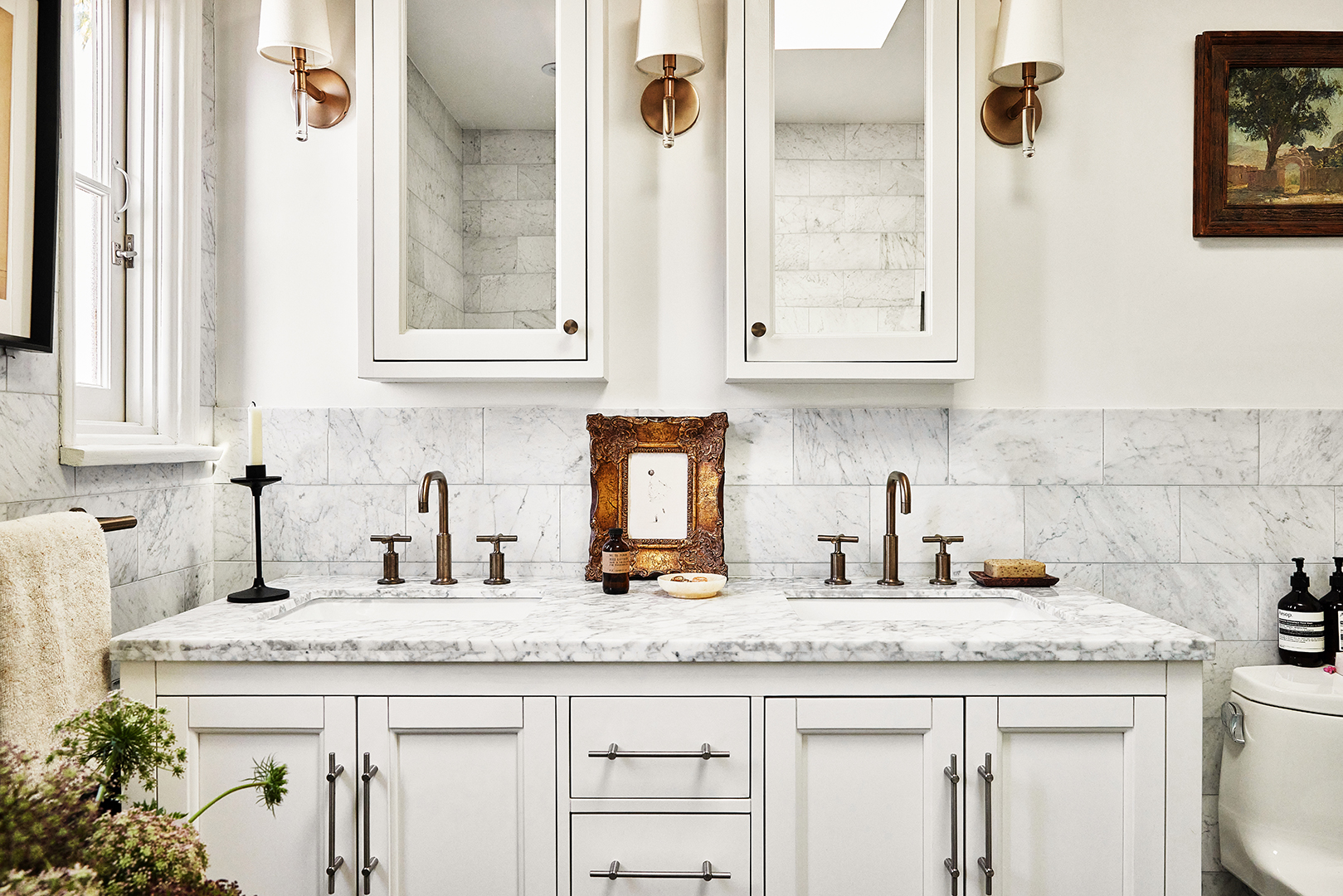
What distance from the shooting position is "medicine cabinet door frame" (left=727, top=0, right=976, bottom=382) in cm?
180

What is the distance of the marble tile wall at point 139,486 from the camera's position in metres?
1.39

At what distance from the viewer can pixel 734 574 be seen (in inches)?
78.5

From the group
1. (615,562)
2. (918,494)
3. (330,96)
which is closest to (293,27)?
(330,96)

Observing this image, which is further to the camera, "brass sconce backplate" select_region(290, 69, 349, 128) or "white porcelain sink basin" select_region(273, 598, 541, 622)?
"brass sconce backplate" select_region(290, 69, 349, 128)

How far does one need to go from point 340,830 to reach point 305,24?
5.37ft

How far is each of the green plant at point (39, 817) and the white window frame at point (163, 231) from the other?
1.29 m

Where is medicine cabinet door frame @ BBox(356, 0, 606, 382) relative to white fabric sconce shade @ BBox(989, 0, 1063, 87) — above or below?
below

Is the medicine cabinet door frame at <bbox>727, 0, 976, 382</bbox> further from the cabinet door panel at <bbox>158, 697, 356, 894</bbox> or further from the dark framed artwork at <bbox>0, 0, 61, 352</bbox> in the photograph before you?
the dark framed artwork at <bbox>0, 0, 61, 352</bbox>

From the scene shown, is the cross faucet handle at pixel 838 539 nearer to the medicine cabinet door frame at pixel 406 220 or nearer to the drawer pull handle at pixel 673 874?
the medicine cabinet door frame at pixel 406 220

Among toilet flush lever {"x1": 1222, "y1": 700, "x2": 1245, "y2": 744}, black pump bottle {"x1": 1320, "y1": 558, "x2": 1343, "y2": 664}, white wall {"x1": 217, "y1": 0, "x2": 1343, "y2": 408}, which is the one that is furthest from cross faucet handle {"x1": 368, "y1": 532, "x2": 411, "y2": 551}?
black pump bottle {"x1": 1320, "y1": 558, "x2": 1343, "y2": 664}

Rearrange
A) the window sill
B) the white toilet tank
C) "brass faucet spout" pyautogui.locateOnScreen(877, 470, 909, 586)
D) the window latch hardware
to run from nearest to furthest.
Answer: the window sill → the white toilet tank → the window latch hardware → "brass faucet spout" pyautogui.locateOnScreen(877, 470, 909, 586)

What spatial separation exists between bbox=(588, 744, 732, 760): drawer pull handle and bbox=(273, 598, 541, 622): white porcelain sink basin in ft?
1.58

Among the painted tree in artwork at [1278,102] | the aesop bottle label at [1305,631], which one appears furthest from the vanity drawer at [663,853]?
the painted tree in artwork at [1278,102]

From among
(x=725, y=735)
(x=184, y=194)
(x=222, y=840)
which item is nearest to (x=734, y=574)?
(x=725, y=735)
